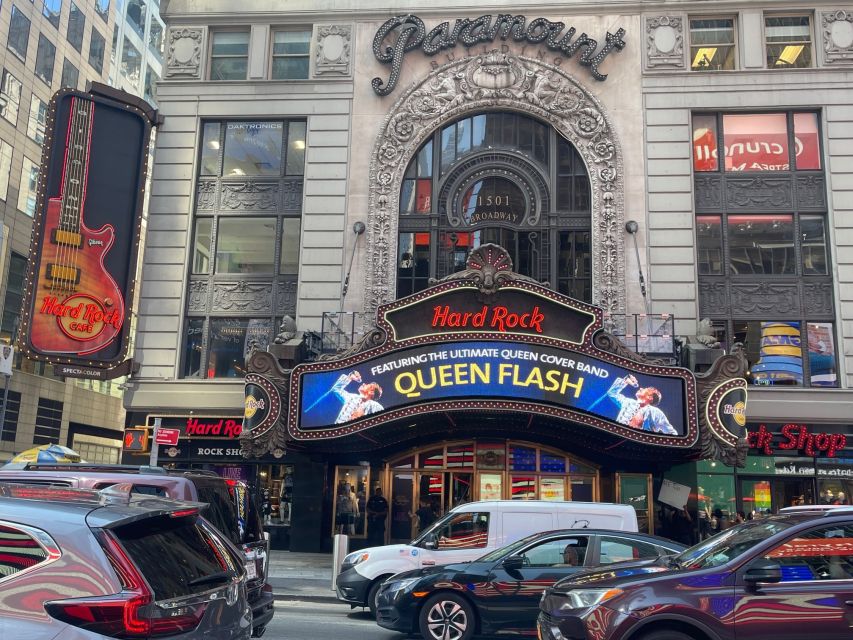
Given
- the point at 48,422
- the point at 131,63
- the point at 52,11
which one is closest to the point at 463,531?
the point at 48,422

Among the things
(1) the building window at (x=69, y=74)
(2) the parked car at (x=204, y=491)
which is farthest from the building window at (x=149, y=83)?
(2) the parked car at (x=204, y=491)

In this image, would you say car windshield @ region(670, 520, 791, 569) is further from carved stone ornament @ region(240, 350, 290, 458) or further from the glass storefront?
the glass storefront

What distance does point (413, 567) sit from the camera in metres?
13.3

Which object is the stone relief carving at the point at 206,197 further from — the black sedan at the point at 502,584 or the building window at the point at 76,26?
the building window at the point at 76,26

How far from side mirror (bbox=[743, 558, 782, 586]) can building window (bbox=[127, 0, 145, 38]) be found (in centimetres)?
5251

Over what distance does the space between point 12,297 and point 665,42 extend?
29549 millimetres

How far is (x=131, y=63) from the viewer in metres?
51.2

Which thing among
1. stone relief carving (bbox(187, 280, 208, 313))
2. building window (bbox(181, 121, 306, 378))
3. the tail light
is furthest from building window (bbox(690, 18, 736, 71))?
the tail light

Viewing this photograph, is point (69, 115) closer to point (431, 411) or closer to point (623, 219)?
point (431, 411)

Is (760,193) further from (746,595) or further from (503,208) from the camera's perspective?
(746,595)

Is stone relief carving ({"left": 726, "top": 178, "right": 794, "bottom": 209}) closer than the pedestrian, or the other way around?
the pedestrian

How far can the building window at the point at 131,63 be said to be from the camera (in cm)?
4991

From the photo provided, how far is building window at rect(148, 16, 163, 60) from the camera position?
54.9 metres

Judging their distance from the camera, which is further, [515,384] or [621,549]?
[515,384]
